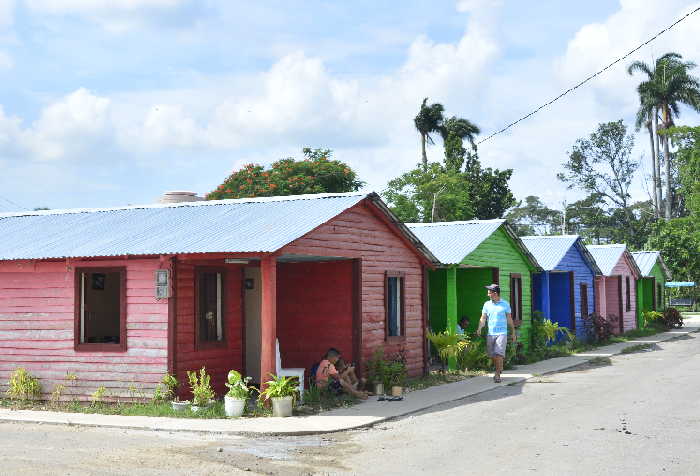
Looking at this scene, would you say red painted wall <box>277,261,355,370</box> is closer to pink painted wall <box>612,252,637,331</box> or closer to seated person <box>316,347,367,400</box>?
seated person <box>316,347,367,400</box>

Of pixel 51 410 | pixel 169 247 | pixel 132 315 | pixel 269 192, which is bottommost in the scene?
pixel 51 410

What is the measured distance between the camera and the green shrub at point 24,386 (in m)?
14.8

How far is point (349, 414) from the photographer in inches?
512

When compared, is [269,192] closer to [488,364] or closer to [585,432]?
[488,364]

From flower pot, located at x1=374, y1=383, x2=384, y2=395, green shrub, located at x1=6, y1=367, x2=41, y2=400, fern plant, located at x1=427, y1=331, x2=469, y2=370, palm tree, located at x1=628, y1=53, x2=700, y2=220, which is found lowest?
flower pot, located at x1=374, y1=383, x2=384, y2=395

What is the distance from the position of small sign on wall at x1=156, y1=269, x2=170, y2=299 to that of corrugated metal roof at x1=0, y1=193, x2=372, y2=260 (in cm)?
38

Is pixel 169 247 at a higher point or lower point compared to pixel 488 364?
higher

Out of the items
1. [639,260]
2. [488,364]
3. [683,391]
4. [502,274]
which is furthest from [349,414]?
[639,260]

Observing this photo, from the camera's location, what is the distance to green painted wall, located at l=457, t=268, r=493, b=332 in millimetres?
22500

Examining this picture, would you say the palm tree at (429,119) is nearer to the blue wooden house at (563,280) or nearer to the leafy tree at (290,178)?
the leafy tree at (290,178)

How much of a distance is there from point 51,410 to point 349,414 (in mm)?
5114

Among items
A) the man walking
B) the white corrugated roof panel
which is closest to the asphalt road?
the man walking

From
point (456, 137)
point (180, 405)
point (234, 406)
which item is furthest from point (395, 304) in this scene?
→ point (456, 137)

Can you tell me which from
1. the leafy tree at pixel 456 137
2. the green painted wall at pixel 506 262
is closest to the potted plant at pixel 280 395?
the green painted wall at pixel 506 262
